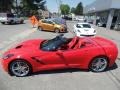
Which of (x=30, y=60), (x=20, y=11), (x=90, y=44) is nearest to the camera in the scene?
(x=30, y=60)

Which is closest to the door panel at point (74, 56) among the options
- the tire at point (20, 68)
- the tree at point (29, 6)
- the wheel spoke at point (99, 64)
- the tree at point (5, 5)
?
the wheel spoke at point (99, 64)

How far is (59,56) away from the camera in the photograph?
26.7 feet

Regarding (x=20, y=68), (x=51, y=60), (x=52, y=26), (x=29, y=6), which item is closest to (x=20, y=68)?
(x=20, y=68)

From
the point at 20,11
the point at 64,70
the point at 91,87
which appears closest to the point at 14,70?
the point at 64,70

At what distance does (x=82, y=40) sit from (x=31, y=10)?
8277cm

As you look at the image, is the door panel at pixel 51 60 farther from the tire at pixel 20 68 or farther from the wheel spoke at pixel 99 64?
the wheel spoke at pixel 99 64

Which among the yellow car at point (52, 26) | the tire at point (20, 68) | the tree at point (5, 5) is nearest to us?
the tire at point (20, 68)

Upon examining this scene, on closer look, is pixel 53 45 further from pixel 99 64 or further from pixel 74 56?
pixel 99 64

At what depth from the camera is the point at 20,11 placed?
290ft

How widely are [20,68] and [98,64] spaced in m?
2.60

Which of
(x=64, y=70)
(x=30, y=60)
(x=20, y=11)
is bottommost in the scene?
(x=20, y=11)

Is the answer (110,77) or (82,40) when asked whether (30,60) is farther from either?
(110,77)

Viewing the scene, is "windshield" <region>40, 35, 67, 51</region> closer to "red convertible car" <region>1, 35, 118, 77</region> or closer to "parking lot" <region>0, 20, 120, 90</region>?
"red convertible car" <region>1, 35, 118, 77</region>

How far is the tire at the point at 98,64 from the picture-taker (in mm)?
→ 8523
